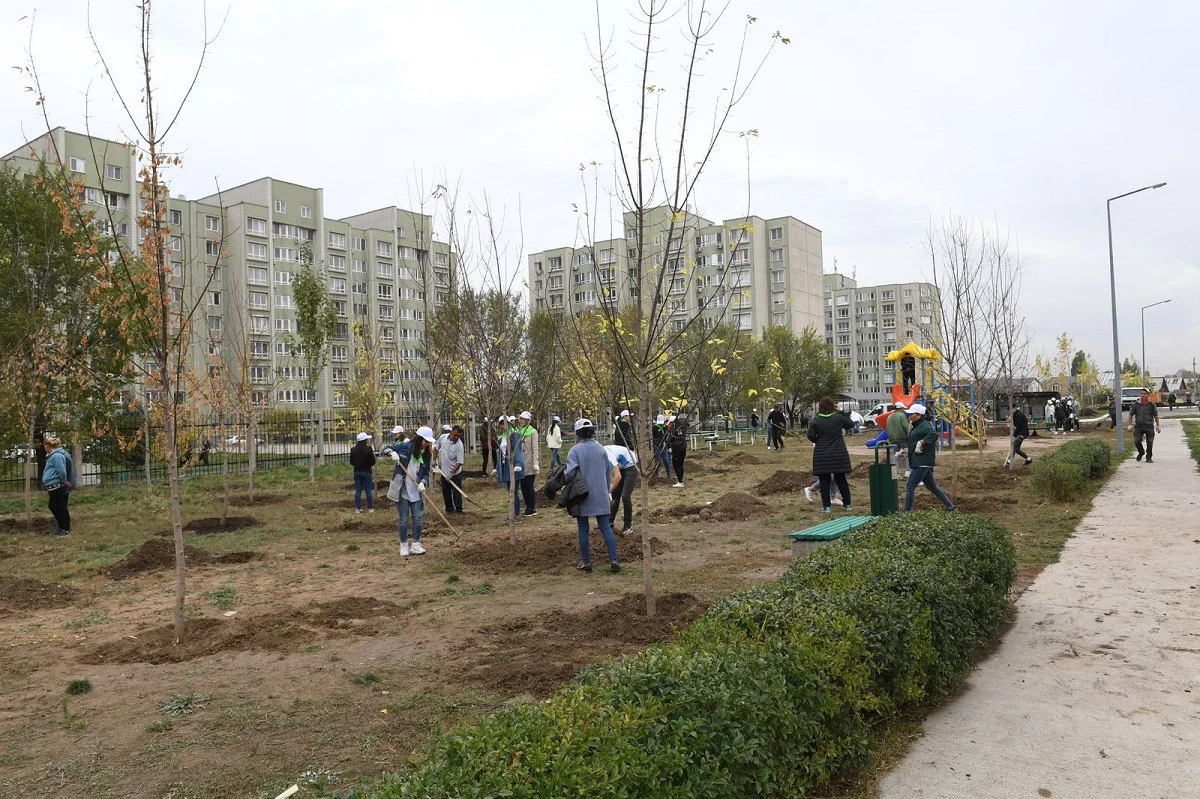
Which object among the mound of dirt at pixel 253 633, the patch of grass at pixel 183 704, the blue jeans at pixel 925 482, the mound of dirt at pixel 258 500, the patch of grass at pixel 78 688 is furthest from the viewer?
the mound of dirt at pixel 258 500

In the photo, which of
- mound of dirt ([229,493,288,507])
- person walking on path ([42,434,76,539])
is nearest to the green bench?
person walking on path ([42,434,76,539])

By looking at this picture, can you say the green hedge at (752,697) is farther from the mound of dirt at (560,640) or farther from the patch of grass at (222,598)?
the patch of grass at (222,598)

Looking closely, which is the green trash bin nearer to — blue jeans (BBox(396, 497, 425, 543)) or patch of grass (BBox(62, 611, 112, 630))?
blue jeans (BBox(396, 497, 425, 543))

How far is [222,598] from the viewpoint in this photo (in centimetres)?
882

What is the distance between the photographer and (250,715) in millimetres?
5066

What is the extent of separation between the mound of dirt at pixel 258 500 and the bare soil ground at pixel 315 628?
113 inches

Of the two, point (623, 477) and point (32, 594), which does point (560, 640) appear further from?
point (32, 594)

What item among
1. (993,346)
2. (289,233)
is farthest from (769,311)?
(993,346)

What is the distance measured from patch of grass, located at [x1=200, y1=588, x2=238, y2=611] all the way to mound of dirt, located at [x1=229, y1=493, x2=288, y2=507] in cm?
919

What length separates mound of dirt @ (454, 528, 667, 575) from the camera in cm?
980

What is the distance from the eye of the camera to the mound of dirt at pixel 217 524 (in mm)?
14375

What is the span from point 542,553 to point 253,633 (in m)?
3.87

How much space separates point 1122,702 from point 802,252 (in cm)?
8228

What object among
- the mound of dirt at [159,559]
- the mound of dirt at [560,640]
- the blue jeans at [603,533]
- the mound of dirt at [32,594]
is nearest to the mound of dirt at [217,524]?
the mound of dirt at [159,559]
